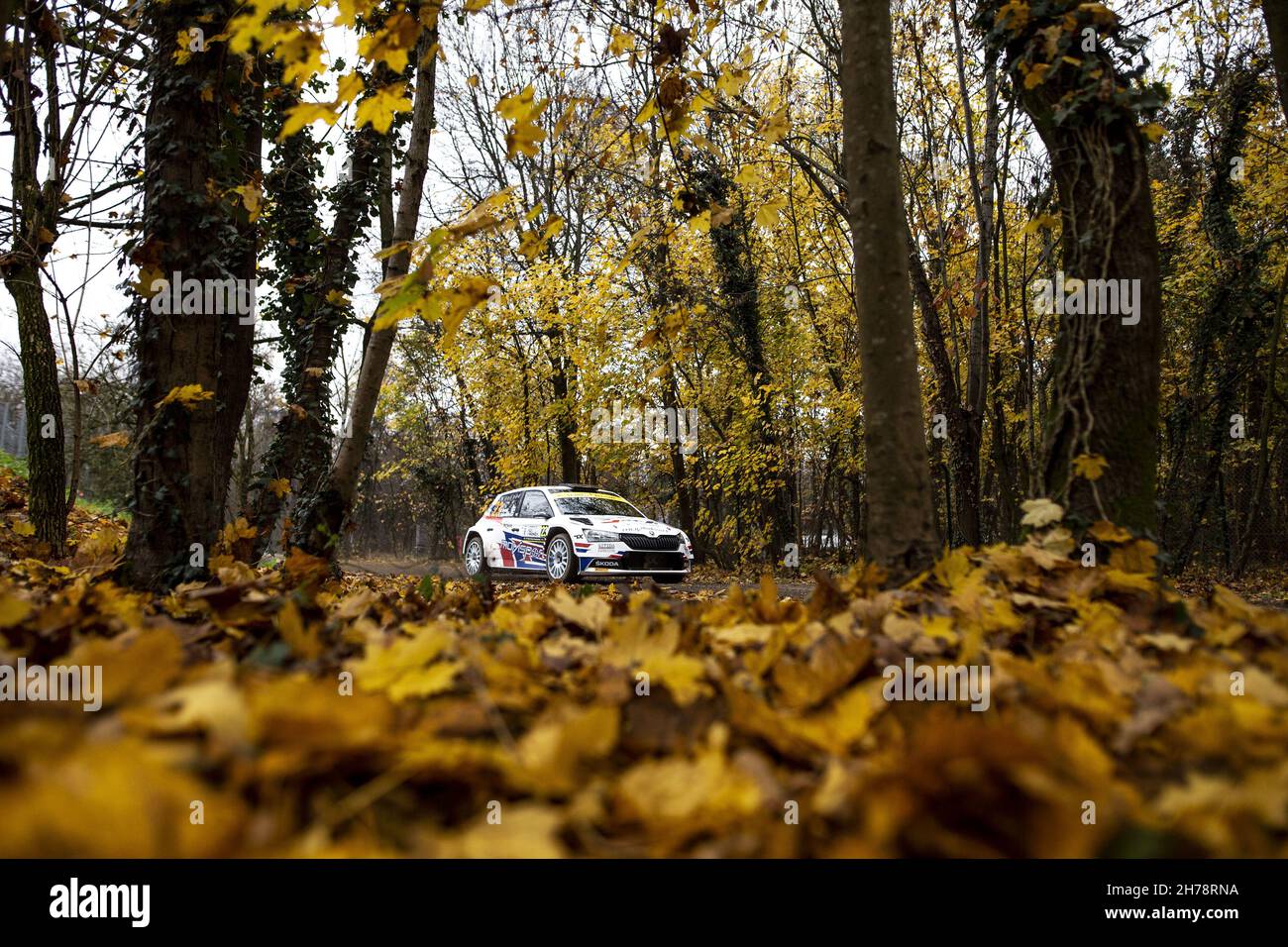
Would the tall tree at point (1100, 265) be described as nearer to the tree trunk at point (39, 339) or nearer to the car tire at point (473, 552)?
the tree trunk at point (39, 339)

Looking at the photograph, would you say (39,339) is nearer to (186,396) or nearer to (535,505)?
(186,396)

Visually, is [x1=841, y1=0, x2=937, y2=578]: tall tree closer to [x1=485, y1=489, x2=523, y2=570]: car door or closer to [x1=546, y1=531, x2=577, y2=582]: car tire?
[x1=546, y1=531, x2=577, y2=582]: car tire

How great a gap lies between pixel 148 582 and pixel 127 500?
2.07ft

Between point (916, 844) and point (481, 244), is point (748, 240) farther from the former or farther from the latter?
point (916, 844)

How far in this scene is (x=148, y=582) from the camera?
372cm

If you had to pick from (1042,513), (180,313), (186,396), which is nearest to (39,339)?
(180,313)

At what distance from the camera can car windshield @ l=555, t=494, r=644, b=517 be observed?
13.0 meters

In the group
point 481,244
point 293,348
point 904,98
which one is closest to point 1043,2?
point 904,98

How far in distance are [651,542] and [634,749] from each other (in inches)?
453

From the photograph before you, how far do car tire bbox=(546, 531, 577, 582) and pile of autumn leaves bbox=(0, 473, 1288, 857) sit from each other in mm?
10752

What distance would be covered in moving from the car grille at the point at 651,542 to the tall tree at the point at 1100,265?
9591mm

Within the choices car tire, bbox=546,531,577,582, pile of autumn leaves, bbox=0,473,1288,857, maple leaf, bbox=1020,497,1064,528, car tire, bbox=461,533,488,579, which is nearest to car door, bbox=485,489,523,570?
car tire, bbox=461,533,488,579

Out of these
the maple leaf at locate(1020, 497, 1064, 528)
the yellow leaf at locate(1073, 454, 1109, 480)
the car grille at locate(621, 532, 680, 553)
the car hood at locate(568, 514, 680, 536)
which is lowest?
the car grille at locate(621, 532, 680, 553)

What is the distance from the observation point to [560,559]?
1247 centimetres
